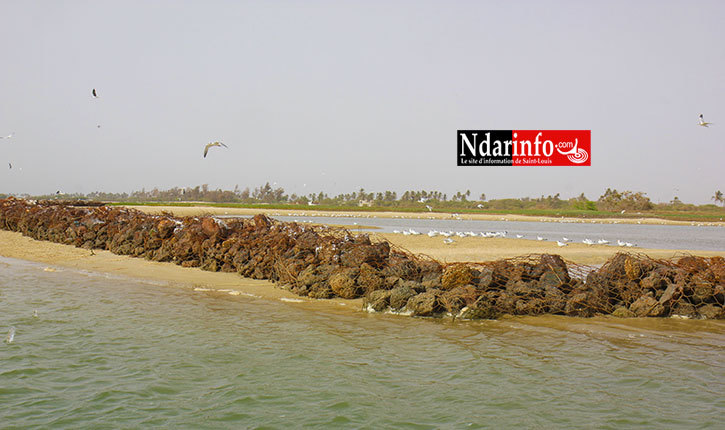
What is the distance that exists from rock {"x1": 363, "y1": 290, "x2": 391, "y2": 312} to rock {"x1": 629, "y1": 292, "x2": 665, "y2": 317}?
4127 millimetres

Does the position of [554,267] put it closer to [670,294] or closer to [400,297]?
[670,294]

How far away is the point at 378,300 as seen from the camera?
8812mm

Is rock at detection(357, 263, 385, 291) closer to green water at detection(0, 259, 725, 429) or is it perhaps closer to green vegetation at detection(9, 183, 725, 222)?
green water at detection(0, 259, 725, 429)

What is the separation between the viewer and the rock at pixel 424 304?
8.42 meters

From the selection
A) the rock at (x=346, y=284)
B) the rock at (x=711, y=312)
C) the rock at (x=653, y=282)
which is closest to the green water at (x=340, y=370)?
the rock at (x=711, y=312)

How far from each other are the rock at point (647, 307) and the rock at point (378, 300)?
162 inches

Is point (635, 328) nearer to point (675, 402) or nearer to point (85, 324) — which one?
point (675, 402)

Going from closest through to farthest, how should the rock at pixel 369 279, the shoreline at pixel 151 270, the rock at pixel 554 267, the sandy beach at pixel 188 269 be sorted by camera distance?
1. the rock at pixel 554 267
2. the rock at pixel 369 279
3. the shoreline at pixel 151 270
4. the sandy beach at pixel 188 269

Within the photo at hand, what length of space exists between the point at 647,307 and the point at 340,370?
18.9 feet

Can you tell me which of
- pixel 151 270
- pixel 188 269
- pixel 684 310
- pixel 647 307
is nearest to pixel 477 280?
pixel 647 307

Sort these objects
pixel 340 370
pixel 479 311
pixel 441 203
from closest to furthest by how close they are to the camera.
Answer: pixel 340 370, pixel 479 311, pixel 441 203

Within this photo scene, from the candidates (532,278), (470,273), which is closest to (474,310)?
(470,273)

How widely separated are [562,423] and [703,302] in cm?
594

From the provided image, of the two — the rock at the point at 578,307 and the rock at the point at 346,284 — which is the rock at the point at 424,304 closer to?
the rock at the point at 346,284
